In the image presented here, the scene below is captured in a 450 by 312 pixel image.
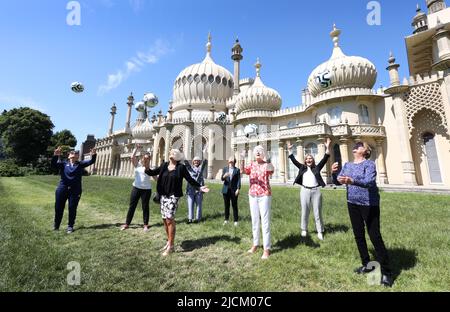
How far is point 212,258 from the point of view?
163 inches

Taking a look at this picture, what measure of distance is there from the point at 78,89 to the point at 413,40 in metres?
27.9

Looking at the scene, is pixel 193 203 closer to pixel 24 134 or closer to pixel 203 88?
pixel 203 88

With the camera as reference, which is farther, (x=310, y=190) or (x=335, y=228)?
(x=335, y=228)

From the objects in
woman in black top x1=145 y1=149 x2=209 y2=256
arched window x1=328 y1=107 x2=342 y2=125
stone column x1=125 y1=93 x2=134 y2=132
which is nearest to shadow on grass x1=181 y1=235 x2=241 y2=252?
woman in black top x1=145 y1=149 x2=209 y2=256

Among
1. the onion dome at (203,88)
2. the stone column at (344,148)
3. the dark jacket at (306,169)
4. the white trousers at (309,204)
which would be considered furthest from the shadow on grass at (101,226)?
the onion dome at (203,88)

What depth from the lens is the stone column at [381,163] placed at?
20508mm

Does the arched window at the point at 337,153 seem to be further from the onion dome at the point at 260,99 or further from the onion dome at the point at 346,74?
the onion dome at the point at 260,99

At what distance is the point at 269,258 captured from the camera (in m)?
4.03

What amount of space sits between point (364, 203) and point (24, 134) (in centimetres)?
6374

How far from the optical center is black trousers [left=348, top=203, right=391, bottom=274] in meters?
3.17

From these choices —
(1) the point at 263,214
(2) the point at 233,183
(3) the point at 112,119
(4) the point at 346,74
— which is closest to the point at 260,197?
(1) the point at 263,214

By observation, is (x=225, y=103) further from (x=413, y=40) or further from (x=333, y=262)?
(x=333, y=262)

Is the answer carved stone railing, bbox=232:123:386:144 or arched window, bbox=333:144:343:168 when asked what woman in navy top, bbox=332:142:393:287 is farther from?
arched window, bbox=333:144:343:168

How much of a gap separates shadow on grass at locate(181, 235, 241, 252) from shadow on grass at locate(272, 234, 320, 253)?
0.92 m
